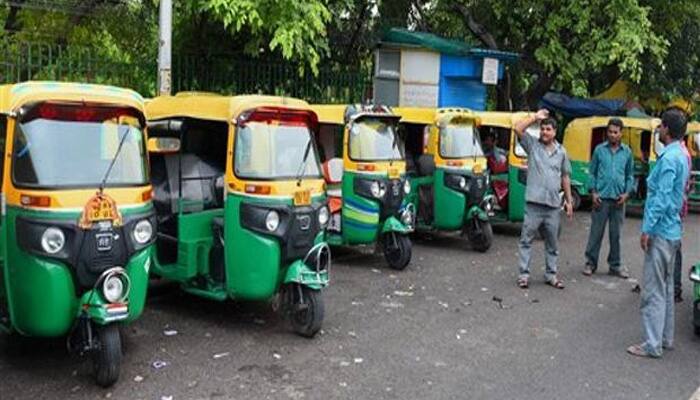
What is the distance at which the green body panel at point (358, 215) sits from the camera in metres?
8.80

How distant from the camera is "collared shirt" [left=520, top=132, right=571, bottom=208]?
8117 mm

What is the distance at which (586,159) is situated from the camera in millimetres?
15883

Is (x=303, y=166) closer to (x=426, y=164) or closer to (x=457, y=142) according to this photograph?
(x=426, y=164)

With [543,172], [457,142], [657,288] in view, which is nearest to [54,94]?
[657,288]

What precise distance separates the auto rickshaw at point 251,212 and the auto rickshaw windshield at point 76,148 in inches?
36.5

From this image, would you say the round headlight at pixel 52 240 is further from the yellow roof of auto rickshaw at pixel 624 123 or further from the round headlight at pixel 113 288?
the yellow roof of auto rickshaw at pixel 624 123

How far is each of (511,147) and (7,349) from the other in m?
8.26

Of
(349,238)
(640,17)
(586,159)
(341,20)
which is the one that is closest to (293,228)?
(349,238)

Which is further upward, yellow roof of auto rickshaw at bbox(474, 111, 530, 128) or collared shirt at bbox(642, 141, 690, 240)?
yellow roof of auto rickshaw at bbox(474, 111, 530, 128)

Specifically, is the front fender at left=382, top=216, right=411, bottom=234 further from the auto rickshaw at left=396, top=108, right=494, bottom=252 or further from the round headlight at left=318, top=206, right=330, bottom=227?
the round headlight at left=318, top=206, right=330, bottom=227

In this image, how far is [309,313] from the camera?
612 centimetres

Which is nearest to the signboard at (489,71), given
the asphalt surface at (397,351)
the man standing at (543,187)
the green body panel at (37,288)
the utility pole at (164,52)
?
the man standing at (543,187)

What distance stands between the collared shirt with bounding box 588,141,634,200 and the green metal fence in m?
5.07

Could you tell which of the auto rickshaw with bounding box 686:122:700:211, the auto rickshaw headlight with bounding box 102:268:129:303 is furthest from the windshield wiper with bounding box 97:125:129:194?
the auto rickshaw with bounding box 686:122:700:211
